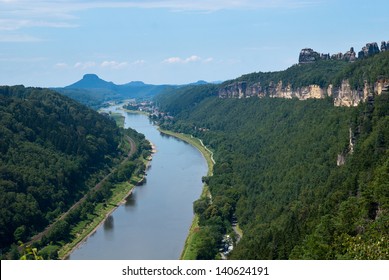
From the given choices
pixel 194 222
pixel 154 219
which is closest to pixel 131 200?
pixel 154 219

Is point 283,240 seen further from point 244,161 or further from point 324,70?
point 324,70

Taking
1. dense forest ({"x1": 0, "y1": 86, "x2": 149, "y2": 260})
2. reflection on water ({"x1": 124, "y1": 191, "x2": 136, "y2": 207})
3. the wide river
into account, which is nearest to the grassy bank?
the wide river

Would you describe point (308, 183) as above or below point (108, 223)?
above

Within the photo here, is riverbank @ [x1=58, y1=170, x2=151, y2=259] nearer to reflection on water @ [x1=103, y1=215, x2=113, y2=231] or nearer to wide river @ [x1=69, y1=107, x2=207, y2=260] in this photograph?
reflection on water @ [x1=103, y1=215, x2=113, y2=231]

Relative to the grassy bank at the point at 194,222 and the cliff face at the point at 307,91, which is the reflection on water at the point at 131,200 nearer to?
the grassy bank at the point at 194,222

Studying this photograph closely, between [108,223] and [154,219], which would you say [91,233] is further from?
[154,219]
